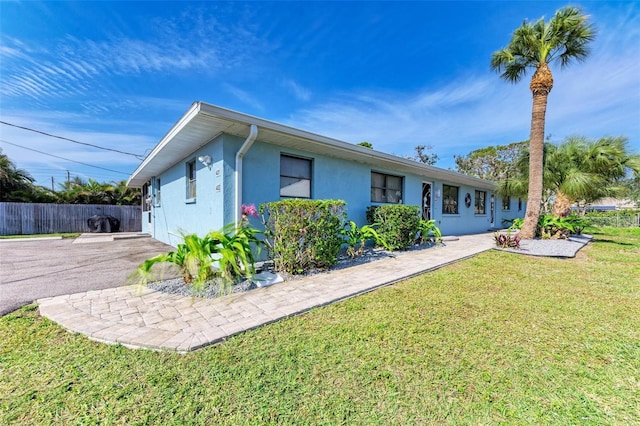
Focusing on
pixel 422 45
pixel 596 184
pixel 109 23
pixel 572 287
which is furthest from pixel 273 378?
pixel 596 184

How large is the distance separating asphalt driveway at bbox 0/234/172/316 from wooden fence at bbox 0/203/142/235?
8.55 meters

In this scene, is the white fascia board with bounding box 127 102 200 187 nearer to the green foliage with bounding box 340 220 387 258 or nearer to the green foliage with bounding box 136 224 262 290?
the green foliage with bounding box 136 224 262 290

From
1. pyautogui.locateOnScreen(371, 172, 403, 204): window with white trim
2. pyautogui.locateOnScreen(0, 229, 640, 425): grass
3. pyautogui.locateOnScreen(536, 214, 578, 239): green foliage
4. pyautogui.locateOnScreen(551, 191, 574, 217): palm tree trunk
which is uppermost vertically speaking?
pyautogui.locateOnScreen(371, 172, 403, 204): window with white trim

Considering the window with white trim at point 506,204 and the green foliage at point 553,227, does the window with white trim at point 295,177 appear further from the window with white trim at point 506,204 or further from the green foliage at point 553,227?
the window with white trim at point 506,204

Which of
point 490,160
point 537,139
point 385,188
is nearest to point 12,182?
point 385,188

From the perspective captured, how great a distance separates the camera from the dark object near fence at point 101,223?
14.5 m

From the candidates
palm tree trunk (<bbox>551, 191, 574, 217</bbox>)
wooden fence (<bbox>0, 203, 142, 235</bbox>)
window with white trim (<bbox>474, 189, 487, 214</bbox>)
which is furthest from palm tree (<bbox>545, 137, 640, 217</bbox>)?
wooden fence (<bbox>0, 203, 142, 235</bbox>)

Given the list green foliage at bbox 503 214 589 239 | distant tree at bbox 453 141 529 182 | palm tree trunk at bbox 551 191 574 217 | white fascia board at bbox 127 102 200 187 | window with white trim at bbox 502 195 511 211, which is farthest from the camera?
distant tree at bbox 453 141 529 182

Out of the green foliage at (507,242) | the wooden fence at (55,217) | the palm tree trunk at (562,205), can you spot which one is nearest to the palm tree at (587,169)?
the palm tree trunk at (562,205)

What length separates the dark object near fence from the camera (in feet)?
47.5

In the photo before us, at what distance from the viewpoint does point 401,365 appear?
84.3 inches

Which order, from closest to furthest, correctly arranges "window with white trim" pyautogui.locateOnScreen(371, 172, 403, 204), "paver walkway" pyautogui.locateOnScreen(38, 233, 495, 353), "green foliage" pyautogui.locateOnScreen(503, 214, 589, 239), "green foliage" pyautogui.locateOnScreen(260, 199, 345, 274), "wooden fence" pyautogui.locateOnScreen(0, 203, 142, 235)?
"paver walkway" pyautogui.locateOnScreen(38, 233, 495, 353)
"green foliage" pyautogui.locateOnScreen(260, 199, 345, 274)
"window with white trim" pyautogui.locateOnScreen(371, 172, 403, 204)
"green foliage" pyautogui.locateOnScreen(503, 214, 589, 239)
"wooden fence" pyautogui.locateOnScreen(0, 203, 142, 235)

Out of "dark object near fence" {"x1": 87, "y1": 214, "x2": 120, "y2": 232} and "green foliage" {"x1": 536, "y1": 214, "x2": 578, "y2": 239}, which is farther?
"dark object near fence" {"x1": 87, "y1": 214, "x2": 120, "y2": 232}

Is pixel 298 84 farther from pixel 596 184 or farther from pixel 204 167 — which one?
pixel 596 184
